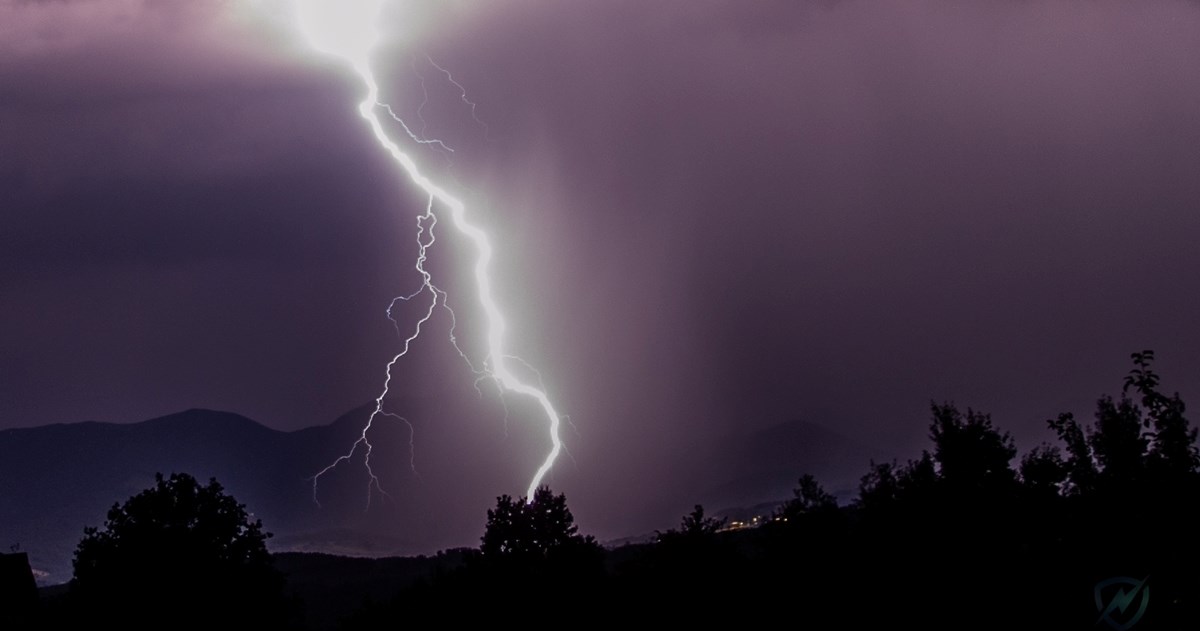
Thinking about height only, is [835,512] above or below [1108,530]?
above

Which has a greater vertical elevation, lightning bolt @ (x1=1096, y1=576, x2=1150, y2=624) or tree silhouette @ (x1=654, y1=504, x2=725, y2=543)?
tree silhouette @ (x1=654, y1=504, x2=725, y2=543)

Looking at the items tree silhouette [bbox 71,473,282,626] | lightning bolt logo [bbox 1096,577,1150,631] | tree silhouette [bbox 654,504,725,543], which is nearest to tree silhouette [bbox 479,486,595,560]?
tree silhouette [bbox 654,504,725,543]

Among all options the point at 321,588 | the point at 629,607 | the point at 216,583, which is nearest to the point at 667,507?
the point at 321,588

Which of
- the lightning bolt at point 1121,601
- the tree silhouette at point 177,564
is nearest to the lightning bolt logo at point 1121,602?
the lightning bolt at point 1121,601

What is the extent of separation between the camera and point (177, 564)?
34344 millimetres

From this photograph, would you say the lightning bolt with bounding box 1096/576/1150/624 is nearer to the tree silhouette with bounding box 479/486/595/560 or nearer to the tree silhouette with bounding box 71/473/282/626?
the tree silhouette with bounding box 479/486/595/560

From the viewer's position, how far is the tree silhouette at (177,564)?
33.0 metres

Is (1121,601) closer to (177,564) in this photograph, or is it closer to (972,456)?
(972,456)

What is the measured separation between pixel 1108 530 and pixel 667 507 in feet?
527

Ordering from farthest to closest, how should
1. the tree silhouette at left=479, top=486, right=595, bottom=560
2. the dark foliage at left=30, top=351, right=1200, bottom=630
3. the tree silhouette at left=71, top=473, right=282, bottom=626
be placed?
the tree silhouette at left=71, top=473, right=282, bottom=626 < the tree silhouette at left=479, top=486, right=595, bottom=560 < the dark foliage at left=30, top=351, right=1200, bottom=630

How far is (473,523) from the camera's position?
165375 millimetres

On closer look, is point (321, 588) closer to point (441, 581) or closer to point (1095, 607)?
point (441, 581)

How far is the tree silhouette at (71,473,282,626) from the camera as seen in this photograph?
33.0 metres

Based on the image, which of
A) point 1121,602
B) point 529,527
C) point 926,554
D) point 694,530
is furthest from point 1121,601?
point 529,527
